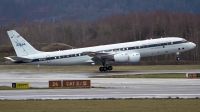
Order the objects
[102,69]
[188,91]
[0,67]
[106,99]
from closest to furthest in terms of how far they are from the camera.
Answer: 1. [106,99]
2. [188,91]
3. [102,69]
4. [0,67]

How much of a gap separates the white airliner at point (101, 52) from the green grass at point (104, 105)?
29.5 meters

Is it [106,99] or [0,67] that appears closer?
[106,99]

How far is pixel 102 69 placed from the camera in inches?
2387

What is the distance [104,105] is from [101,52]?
3210 centimetres

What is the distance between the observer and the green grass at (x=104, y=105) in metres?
26.1

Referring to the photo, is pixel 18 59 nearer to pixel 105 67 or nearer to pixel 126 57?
pixel 105 67

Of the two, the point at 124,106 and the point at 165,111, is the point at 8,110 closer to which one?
the point at 124,106

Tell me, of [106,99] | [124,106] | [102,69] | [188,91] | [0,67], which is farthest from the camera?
[0,67]

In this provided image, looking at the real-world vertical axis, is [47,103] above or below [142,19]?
below

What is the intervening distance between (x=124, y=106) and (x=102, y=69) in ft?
109

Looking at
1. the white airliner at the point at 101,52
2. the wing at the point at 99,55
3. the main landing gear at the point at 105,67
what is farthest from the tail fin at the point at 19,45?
the main landing gear at the point at 105,67

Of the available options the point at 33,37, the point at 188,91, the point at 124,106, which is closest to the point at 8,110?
the point at 124,106

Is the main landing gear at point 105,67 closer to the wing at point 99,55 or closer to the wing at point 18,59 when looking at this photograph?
the wing at point 99,55

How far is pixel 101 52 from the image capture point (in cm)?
5988
